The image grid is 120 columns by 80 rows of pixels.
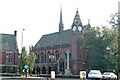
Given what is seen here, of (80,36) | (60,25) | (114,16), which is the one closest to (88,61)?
(80,36)

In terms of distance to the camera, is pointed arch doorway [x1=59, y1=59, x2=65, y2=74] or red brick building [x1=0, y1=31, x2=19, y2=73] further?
red brick building [x1=0, y1=31, x2=19, y2=73]

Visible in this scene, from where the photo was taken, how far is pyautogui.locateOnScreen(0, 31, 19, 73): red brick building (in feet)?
343

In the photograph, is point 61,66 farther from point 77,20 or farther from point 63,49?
point 77,20

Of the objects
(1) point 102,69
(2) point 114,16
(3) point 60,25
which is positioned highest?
(3) point 60,25

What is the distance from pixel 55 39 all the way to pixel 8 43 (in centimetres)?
1640

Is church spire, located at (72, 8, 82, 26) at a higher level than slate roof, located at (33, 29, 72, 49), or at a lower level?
higher

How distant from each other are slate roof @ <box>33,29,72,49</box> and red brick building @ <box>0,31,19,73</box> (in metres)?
13.4

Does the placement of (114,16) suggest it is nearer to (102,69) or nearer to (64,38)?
(102,69)

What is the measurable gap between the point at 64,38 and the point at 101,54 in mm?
27409

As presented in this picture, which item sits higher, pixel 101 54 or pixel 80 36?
pixel 80 36

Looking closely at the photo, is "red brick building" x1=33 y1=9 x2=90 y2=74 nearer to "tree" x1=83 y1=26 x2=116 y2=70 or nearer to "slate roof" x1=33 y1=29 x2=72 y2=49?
"slate roof" x1=33 y1=29 x2=72 y2=49

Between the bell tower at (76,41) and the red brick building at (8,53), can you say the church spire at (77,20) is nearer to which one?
the bell tower at (76,41)

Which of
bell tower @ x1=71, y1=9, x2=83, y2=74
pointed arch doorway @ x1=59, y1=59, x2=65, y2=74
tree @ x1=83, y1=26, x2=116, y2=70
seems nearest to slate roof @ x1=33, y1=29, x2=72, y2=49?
bell tower @ x1=71, y1=9, x2=83, y2=74

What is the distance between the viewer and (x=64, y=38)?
109m
